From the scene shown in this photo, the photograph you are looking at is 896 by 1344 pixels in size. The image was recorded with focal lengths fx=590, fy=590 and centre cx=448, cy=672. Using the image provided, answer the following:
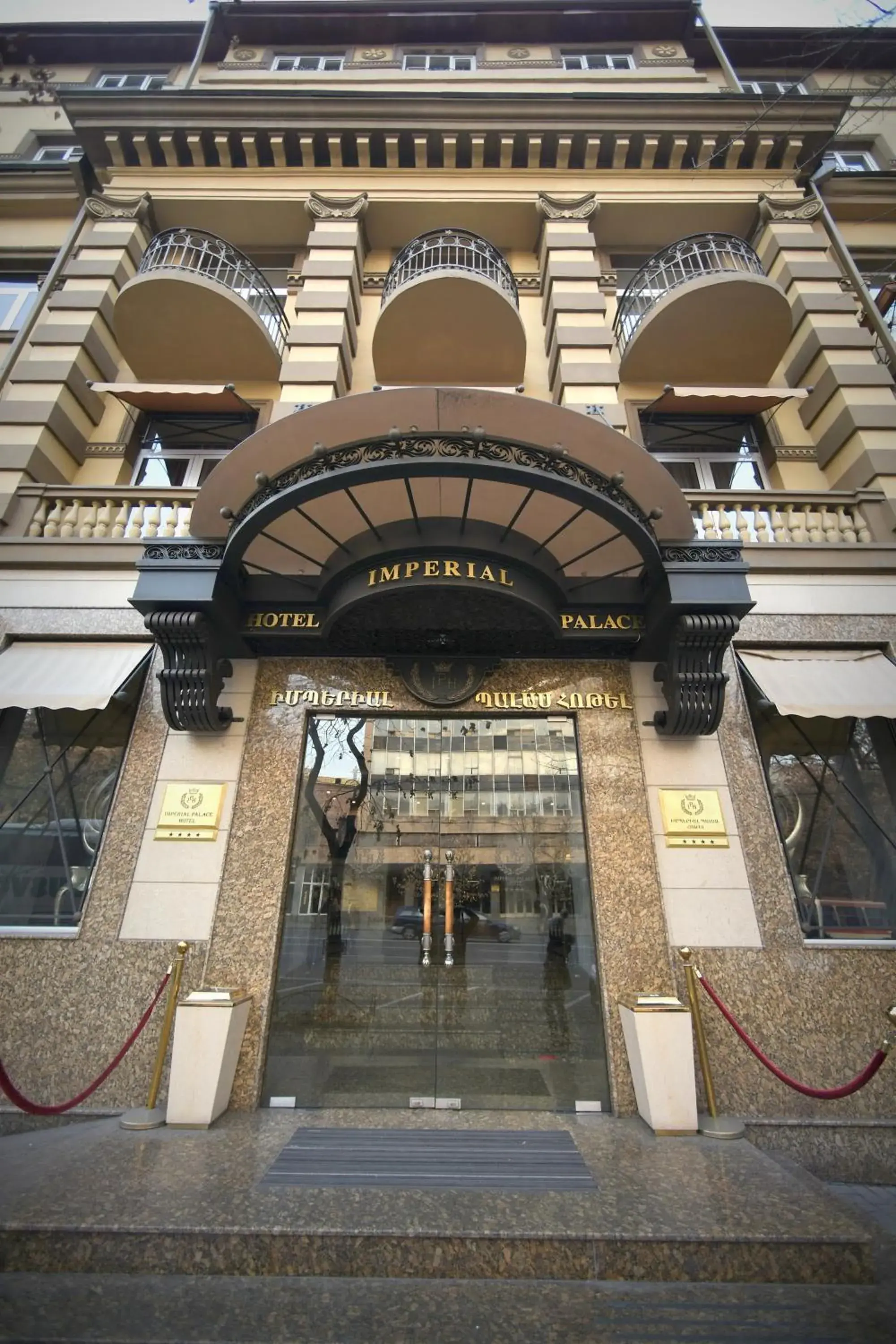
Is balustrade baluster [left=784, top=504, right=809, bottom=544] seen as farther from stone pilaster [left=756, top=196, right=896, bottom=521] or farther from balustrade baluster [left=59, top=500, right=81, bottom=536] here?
balustrade baluster [left=59, top=500, right=81, bottom=536]

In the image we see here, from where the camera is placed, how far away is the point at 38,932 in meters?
6.27

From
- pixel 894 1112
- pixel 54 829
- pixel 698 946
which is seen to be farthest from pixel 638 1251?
pixel 54 829

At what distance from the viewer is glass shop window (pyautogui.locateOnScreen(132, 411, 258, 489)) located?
9398 mm

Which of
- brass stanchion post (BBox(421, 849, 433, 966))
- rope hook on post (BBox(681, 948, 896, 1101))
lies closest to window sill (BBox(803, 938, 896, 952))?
rope hook on post (BBox(681, 948, 896, 1101))

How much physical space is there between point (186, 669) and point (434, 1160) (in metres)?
5.15

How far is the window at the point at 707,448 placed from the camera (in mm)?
9484

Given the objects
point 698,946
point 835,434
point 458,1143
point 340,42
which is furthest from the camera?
point 340,42

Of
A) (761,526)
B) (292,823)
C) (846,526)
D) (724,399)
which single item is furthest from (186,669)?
(724,399)

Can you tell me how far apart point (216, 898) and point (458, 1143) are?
327cm

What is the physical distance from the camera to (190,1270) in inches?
137

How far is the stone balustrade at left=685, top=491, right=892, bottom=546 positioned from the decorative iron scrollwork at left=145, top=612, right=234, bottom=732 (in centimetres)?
637

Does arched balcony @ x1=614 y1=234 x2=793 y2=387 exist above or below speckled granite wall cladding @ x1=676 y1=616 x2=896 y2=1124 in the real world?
above

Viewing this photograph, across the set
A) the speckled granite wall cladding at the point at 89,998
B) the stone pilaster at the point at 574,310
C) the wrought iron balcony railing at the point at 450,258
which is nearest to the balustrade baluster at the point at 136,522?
the speckled granite wall cladding at the point at 89,998

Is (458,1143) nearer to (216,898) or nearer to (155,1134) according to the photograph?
(155,1134)
